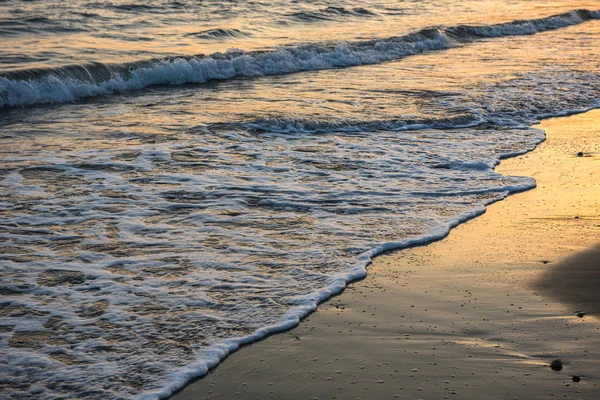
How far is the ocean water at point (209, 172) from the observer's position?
4.70 metres

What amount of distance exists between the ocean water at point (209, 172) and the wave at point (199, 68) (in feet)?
0.15

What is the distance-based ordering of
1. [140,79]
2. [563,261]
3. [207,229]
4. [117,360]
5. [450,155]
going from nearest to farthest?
[117,360] < [563,261] < [207,229] < [450,155] < [140,79]

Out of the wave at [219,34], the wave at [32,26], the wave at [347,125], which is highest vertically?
the wave at [32,26]

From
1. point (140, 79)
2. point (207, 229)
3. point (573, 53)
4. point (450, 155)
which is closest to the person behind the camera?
point (207, 229)

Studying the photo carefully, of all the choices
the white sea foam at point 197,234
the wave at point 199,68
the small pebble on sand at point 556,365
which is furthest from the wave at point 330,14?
the small pebble on sand at point 556,365

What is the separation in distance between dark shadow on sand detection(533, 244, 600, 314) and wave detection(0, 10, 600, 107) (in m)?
9.48

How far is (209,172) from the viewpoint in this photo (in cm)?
812

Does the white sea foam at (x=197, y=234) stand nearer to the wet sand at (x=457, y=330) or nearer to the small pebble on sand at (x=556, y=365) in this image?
the wet sand at (x=457, y=330)

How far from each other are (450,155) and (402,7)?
19.8 m

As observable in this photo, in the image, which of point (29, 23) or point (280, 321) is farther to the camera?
point (29, 23)

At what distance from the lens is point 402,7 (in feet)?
90.6

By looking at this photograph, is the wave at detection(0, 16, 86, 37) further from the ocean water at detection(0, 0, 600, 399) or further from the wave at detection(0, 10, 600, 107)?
the wave at detection(0, 10, 600, 107)

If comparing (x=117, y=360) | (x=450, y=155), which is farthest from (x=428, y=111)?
(x=117, y=360)

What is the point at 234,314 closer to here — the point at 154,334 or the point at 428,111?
the point at 154,334
